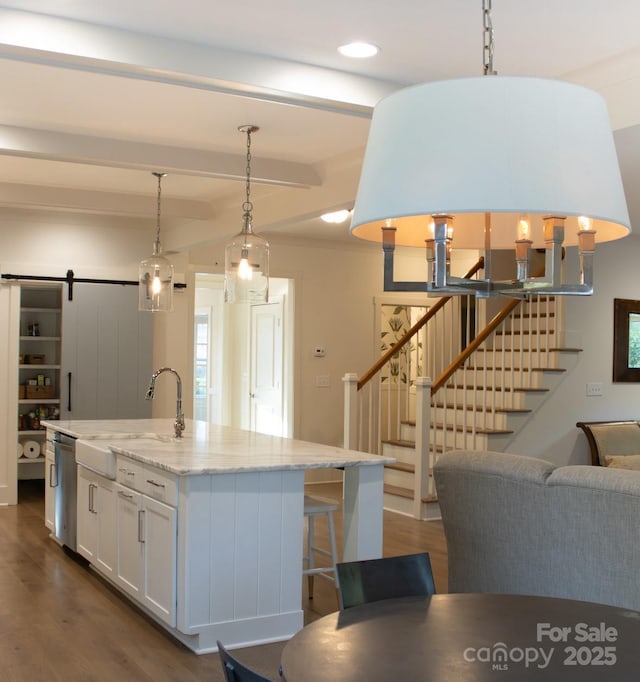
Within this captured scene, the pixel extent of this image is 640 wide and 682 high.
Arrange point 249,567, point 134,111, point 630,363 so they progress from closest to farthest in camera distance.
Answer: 1. point 249,567
2. point 134,111
3. point 630,363

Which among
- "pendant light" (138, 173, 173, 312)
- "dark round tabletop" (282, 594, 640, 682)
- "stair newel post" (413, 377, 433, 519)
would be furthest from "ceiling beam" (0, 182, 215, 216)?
"dark round tabletop" (282, 594, 640, 682)

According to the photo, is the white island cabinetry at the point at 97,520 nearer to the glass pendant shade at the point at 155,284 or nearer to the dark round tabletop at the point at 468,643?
the glass pendant shade at the point at 155,284

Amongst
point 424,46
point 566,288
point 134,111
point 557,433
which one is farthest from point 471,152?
point 557,433

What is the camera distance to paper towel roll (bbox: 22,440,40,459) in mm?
8664

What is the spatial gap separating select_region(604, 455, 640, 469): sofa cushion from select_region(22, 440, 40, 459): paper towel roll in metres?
5.53

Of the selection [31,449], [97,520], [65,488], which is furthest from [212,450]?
[31,449]

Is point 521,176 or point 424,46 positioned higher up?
point 424,46

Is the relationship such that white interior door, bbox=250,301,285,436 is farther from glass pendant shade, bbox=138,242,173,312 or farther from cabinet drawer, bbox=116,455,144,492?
cabinet drawer, bbox=116,455,144,492

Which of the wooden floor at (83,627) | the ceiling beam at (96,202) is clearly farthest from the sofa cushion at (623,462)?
the ceiling beam at (96,202)

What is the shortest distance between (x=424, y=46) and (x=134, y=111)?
73.1 inches

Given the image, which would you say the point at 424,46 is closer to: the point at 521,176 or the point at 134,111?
the point at 134,111

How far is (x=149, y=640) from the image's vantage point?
4.08 meters

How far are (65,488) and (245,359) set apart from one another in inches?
192

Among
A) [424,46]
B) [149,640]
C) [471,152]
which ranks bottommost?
[149,640]
